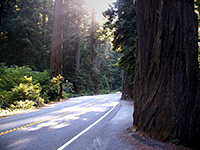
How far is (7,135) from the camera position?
6531 millimetres

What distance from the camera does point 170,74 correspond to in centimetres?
562

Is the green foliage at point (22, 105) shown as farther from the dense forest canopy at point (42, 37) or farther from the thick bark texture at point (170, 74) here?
the thick bark texture at point (170, 74)

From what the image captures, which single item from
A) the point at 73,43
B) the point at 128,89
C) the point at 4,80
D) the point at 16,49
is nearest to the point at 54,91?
the point at 4,80

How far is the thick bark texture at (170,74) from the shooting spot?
5.26 m

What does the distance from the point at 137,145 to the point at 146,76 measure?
2.23 metres

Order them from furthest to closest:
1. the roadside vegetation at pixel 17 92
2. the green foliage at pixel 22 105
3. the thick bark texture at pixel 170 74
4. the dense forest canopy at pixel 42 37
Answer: the dense forest canopy at pixel 42 37
the roadside vegetation at pixel 17 92
the green foliage at pixel 22 105
the thick bark texture at pixel 170 74

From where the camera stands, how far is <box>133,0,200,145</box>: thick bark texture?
5258 millimetres

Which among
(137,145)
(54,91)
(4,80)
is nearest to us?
(137,145)

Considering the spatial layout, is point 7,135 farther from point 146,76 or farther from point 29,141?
point 146,76

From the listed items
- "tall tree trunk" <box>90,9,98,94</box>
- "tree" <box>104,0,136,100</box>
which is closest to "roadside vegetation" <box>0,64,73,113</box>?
"tree" <box>104,0,136,100</box>

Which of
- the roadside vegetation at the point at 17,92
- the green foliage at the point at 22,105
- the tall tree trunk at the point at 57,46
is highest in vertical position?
the tall tree trunk at the point at 57,46

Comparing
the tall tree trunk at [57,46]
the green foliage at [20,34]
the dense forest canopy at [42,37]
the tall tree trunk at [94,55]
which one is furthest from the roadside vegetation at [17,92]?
the tall tree trunk at [94,55]

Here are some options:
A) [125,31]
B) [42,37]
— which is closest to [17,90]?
[125,31]

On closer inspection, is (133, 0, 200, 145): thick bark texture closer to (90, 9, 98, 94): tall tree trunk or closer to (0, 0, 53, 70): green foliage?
(0, 0, 53, 70): green foliage
